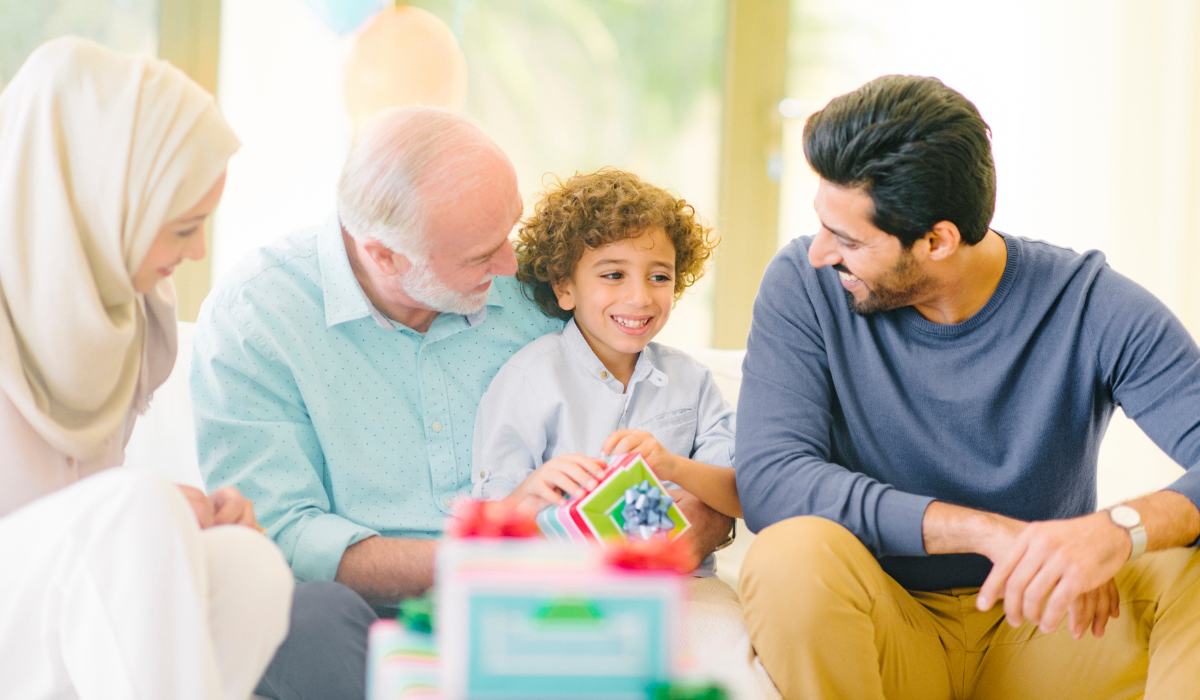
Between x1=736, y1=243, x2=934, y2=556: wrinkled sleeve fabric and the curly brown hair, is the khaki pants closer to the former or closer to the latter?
x1=736, y1=243, x2=934, y2=556: wrinkled sleeve fabric

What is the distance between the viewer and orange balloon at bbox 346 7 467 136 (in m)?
2.83

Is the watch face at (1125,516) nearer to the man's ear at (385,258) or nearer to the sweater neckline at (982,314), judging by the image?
the sweater neckline at (982,314)

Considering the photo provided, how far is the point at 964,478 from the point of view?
1.74m

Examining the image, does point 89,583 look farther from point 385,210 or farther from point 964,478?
point 964,478

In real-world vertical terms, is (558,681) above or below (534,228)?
below

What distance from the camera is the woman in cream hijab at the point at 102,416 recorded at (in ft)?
3.40

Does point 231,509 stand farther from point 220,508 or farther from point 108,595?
point 108,595

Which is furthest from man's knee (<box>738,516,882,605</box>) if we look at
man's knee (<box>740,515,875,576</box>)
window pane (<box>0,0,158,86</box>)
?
window pane (<box>0,0,158,86</box>)

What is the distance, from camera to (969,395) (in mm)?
1740

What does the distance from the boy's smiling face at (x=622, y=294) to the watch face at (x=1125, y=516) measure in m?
0.87

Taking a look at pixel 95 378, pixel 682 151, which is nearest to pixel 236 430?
pixel 95 378

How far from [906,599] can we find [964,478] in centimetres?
24

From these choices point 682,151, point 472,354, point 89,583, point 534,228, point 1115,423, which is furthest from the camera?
point 682,151

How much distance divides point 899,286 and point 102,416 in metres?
1.29
